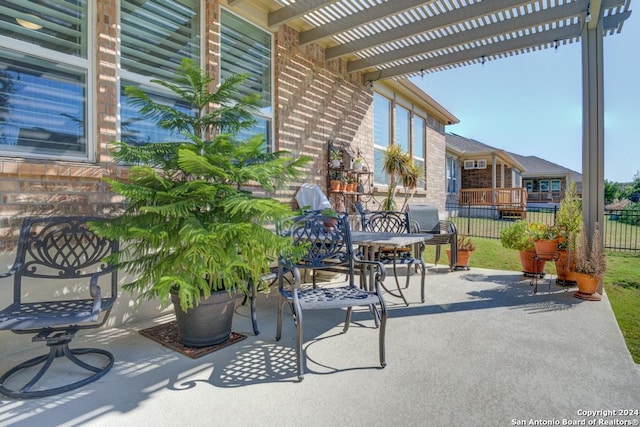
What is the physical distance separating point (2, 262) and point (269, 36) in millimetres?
3818

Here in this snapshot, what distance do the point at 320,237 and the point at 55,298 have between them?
2.13 metres

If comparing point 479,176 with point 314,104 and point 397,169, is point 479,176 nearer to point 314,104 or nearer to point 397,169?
point 397,169

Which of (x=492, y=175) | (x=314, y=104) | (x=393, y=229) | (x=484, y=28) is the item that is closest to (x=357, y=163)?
(x=314, y=104)

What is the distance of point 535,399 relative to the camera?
6.54ft

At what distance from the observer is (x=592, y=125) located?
13.8 ft

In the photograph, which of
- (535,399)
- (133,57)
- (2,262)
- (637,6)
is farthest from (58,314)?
(637,6)

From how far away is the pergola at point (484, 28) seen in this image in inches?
162

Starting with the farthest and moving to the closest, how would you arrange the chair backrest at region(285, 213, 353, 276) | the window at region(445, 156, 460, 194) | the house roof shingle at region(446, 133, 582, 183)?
the house roof shingle at region(446, 133, 582, 183) → the window at region(445, 156, 460, 194) → the chair backrest at region(285, 213, 353, 276)

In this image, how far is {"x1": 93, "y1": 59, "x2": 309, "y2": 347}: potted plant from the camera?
2330 millimetres

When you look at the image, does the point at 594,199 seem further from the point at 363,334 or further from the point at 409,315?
the point at 363,334

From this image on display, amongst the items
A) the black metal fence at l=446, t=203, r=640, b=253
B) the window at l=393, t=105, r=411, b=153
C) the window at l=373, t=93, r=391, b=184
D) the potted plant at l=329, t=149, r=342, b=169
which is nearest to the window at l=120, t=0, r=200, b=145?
the potted plant at l=329, t=149, r=342, b=169

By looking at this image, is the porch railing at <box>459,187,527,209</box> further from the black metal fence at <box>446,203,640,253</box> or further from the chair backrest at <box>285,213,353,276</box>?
the chair backrest at <box>285,213,353,276</box>

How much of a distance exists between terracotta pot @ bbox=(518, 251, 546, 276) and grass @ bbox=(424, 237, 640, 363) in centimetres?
69

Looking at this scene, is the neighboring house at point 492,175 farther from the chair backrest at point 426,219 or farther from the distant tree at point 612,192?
the chair backrest at point 426,219
